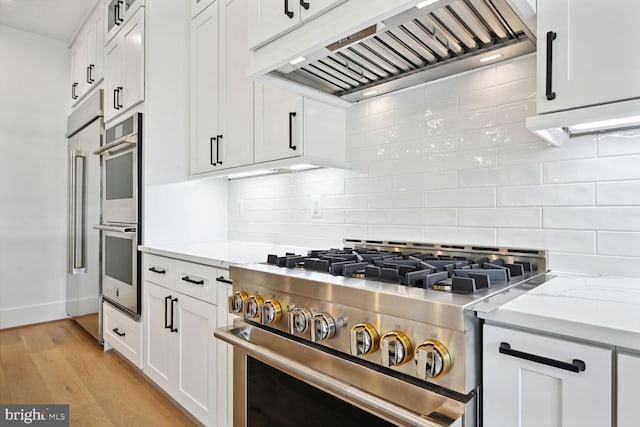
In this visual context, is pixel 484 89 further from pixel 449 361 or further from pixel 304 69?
pixel 449 361

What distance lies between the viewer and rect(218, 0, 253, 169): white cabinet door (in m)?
2.02

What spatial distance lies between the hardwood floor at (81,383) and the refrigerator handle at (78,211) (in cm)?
67

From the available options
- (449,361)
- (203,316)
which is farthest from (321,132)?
(449,361)

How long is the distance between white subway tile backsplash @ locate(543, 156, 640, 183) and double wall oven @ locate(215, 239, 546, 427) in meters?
0.27

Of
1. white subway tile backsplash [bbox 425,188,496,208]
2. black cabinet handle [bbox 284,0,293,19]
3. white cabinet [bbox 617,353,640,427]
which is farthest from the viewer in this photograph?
white subway tile backsplash [bbox 425,188,496,208]

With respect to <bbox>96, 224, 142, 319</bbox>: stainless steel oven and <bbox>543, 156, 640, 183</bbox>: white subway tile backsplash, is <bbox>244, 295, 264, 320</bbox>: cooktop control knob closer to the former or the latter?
<bbox>543, 156, 640, 183</bbox>: white subway tile backsplash

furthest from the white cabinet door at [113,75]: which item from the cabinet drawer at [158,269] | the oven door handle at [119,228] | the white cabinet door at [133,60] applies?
the cabinet drawer at [158,269]

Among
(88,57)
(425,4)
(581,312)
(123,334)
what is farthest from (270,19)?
(88,57)

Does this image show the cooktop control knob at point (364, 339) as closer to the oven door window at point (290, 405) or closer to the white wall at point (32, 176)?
the oven door window at point (290, 405)

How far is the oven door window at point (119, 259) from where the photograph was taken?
98.5 inches

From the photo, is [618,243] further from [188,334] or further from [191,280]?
[188,334]

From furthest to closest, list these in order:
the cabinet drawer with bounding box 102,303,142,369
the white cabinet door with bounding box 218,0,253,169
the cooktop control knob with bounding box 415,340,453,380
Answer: the cabinet drawer with bounding box 102,303,142,369 < the white cabinet door with bounding box 218,0,253,169 < the cooktop control knob with bounding box 415,340,453,380

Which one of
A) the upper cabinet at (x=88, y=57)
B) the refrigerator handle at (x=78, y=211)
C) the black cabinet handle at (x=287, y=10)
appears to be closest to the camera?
the black cabinet handle at (x=287, y=10)

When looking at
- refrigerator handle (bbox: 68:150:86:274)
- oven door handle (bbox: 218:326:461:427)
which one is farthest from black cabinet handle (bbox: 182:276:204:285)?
refrigerator handle (bbox: 68:150:86:274)
